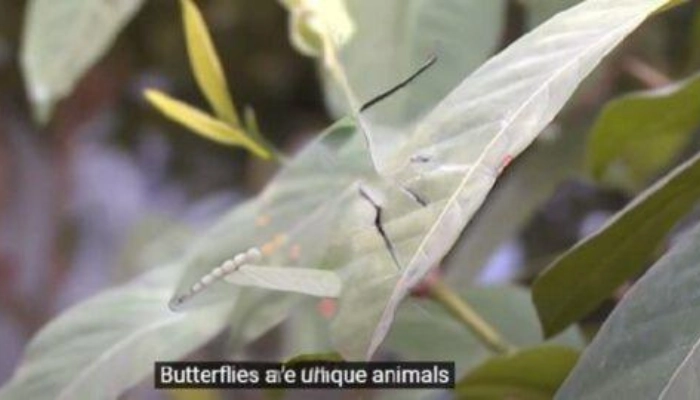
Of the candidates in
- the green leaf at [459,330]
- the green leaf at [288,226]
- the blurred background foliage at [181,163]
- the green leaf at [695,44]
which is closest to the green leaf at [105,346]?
the green leaf at [288,226]

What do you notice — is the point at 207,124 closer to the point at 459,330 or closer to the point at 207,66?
the point at 207,66

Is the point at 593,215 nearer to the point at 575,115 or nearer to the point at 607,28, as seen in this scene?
the point at 575,115

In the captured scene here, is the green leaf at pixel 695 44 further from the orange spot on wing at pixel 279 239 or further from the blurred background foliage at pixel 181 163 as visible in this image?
the orange spot on wing at pixel 279 239

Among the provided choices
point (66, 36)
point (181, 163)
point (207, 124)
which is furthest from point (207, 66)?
point (181, 163)

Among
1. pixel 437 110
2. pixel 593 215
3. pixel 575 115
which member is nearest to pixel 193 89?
pixel 593 215

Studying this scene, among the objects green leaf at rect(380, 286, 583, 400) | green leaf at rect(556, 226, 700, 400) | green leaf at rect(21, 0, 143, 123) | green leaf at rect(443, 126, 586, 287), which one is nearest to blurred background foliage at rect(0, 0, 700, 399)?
green leaf at rect(443, 126, 586, 287)

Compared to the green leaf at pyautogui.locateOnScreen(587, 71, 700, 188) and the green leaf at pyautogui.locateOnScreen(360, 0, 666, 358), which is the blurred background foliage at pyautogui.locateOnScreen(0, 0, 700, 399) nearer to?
the green leaf at pyautogui.locateOnScreen(587, 71, 700, 188)
